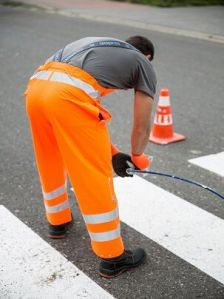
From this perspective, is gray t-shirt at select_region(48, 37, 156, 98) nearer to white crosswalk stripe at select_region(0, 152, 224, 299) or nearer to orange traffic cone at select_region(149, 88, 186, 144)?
white crosswalk stripe at select_region(0, 152, 224, 299)

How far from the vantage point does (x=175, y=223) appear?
412 centimetres

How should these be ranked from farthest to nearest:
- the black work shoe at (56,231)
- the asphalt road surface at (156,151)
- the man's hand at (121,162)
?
the black work shoe at (56,231) < the man's hand at (121,162) < the asphalt road surface at (156,151)

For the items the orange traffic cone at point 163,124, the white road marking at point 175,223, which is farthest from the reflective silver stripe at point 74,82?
the orange traffic cone at point 163,124

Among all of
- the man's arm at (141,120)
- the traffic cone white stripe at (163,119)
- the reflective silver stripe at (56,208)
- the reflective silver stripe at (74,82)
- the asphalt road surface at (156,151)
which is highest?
the reflective silver stripe at (74,82)

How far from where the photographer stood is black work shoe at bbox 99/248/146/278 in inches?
136

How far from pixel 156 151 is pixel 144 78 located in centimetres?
249

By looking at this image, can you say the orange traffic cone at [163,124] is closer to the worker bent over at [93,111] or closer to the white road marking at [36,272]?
the white road marking at [36,272]

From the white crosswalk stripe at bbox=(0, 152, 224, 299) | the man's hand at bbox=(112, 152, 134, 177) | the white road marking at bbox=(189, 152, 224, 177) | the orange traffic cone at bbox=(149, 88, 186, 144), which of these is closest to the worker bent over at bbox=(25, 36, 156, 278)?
the man's hand at bbox=(112, 152, 134, 177)

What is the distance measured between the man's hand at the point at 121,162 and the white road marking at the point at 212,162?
177 cm

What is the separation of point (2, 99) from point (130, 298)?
5.03 m

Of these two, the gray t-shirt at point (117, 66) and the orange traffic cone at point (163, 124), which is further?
the orange traffic cone at point (163, 124)

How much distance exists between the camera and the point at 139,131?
132 inches

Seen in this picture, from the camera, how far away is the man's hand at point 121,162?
3553 millimetres

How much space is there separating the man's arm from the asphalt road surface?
0.82m
